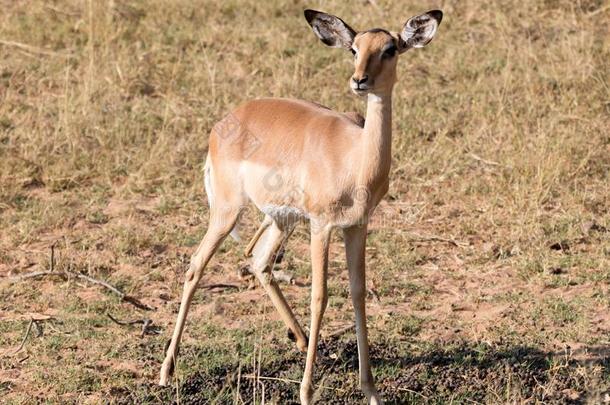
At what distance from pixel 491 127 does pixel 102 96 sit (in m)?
2.97

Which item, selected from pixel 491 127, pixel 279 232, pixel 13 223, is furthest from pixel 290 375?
pixel 491 127

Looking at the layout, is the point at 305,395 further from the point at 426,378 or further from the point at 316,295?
the point at 426,378

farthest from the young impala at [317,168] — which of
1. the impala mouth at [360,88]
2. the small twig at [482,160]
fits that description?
the small twig at [482,160]

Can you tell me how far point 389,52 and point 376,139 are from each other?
385 mm

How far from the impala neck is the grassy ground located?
1037 mm

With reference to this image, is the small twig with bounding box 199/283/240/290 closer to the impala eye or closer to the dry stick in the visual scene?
the dry stick

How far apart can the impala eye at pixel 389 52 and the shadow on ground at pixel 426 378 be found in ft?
5.04

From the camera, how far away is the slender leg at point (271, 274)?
19.1 feet

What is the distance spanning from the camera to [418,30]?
5.28m

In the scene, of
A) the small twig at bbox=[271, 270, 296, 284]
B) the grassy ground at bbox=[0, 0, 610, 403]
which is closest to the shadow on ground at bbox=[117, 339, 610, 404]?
the grassy ground at bbox=[0, 0, 610, 403]

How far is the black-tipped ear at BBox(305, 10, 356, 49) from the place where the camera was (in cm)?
521

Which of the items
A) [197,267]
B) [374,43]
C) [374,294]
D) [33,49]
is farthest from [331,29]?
[33,49]

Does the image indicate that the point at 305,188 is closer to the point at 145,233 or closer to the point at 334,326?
the point at 334,326

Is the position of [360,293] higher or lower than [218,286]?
higher
